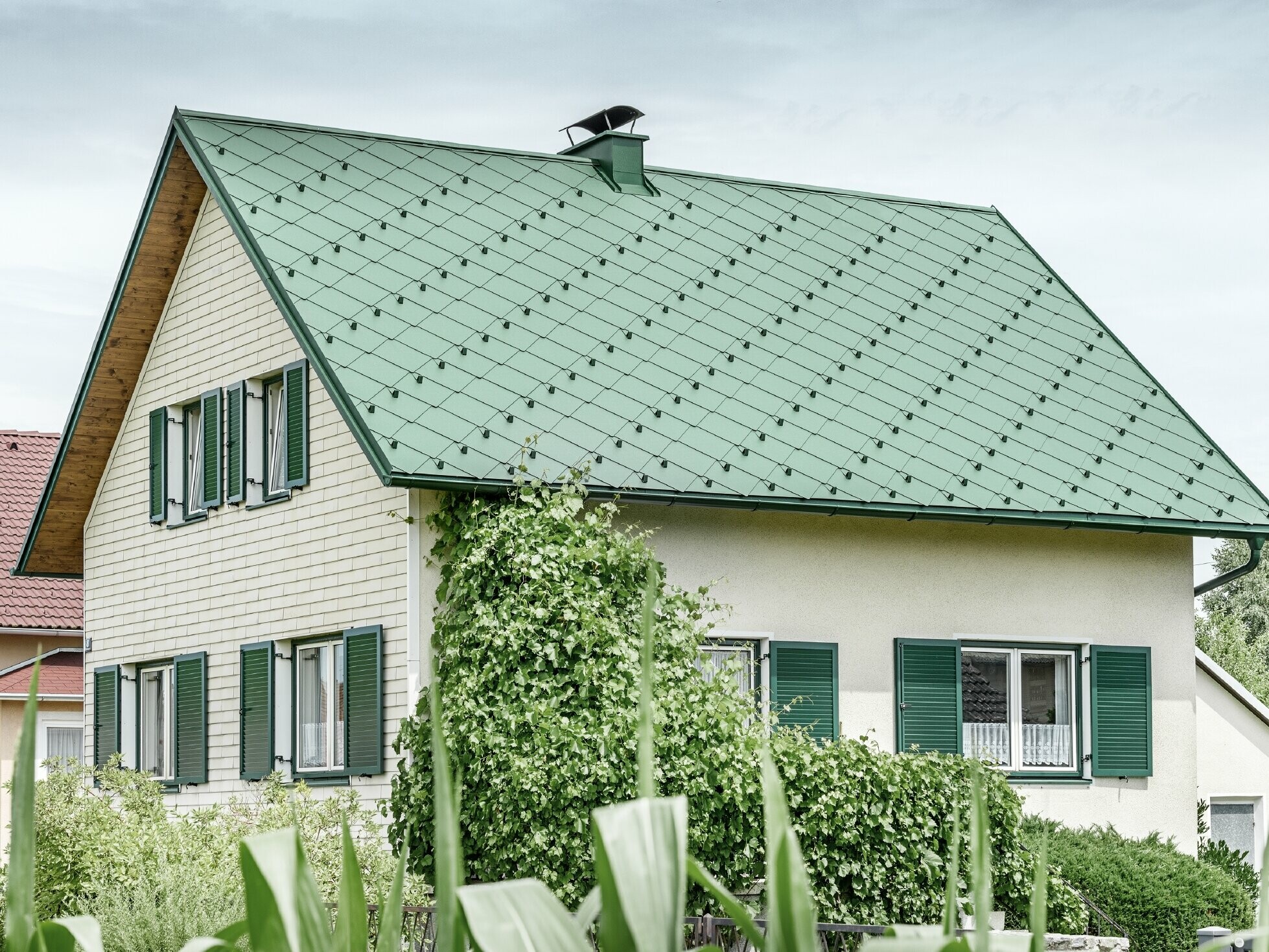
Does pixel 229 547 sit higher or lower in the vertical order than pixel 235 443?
lower

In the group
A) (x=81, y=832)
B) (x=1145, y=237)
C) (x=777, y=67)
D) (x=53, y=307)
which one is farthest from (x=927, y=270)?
(x=53, y=307)

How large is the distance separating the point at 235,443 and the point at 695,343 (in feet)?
14.2

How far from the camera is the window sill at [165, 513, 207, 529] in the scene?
17.5 m

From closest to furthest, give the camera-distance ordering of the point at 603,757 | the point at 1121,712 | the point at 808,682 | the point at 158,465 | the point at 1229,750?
→ the point at 603,757, the point at 808,682, the point at 1121,712, the point at 1229,750, the point at 158,465

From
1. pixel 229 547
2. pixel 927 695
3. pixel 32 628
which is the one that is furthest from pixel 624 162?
pixel 32 628

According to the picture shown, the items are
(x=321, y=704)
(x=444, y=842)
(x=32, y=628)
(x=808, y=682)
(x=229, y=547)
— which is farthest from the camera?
(x=32, y=628)

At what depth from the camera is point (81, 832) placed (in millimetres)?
13922

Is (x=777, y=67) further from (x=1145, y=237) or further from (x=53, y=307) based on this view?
(x=53, y=307)

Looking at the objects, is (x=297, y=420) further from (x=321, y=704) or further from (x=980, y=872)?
(x=980, y=872)

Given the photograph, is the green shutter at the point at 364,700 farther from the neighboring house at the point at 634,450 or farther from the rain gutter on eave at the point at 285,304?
the rain gutter on eave at the point at 285,304

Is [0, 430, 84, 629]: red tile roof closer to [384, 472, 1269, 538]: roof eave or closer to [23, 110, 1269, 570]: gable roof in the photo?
[23, 110, 1269, 570]: gable roof

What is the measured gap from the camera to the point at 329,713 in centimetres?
1550

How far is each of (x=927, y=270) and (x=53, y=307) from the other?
166 ft

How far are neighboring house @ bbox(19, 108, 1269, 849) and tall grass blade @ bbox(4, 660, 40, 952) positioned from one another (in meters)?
11.7
